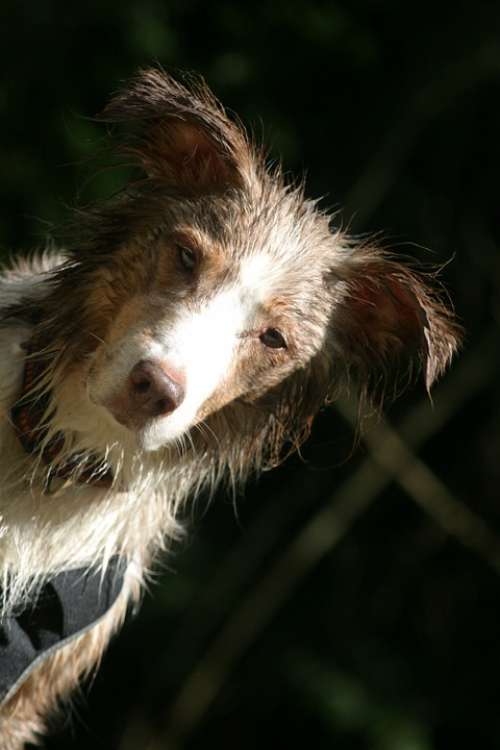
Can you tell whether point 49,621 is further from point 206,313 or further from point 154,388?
point 206,313

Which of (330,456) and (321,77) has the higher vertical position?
(321,77)

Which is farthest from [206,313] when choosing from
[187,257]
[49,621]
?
[49,621]

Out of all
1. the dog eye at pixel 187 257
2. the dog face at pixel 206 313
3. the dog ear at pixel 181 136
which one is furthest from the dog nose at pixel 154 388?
the dog ear at pixel 181 136

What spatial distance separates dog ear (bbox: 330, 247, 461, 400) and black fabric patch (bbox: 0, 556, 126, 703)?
85cm

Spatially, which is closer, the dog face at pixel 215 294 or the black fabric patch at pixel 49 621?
the dog face at pixel 215 294

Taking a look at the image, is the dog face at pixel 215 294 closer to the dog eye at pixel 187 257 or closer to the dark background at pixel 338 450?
the dog eye at pixel 187 257

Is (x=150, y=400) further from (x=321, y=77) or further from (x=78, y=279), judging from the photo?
(x=321, y=77)

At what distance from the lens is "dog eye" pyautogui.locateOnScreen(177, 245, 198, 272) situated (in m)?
2.34

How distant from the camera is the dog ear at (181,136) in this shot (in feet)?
7.74

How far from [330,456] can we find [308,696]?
919 mm

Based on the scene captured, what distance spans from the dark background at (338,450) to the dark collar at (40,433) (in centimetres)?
136

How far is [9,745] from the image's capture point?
2898 mm

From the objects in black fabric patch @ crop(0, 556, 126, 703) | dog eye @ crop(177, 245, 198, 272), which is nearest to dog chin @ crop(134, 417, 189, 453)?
dog eye @ crop(177, 245, 198, 272)

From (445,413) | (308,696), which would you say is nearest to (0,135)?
(445,413)
